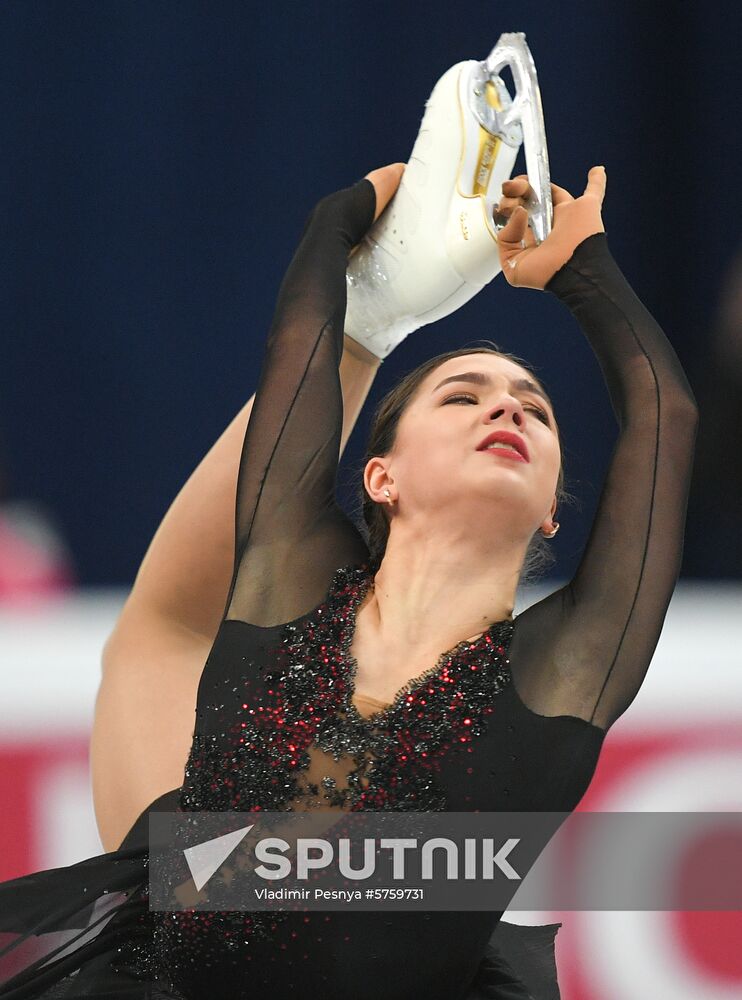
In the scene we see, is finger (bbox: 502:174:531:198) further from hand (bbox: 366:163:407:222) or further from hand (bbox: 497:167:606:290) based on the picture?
hand (bbox: 366:163:407:222)

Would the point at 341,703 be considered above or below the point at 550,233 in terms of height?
below

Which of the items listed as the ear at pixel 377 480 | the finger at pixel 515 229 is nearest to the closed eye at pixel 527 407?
the ear at pixel 377 480

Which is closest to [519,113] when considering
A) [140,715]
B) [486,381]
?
[486,381]

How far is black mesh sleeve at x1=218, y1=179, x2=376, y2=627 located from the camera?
1.48 meters

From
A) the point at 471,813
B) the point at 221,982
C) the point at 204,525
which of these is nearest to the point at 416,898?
the point at 471,813

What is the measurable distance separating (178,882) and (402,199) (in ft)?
2.84

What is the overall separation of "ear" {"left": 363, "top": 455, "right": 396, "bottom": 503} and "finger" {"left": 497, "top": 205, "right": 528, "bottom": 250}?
0.30m

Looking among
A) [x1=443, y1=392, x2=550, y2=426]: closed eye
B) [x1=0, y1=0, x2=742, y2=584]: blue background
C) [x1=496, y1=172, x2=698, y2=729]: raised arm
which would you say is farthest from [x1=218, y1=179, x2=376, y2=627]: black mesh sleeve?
[x1=0, y1=0, x2=742, y2=584]: blue background

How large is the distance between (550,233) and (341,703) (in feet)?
1.96

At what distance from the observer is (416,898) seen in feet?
4.44

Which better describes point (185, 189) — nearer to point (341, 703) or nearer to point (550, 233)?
point (550, 233)

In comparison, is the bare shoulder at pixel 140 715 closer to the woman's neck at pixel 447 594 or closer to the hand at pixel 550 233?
the woman's neck at pixel 447 594

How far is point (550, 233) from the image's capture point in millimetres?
1604

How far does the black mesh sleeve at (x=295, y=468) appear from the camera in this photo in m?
1.48
